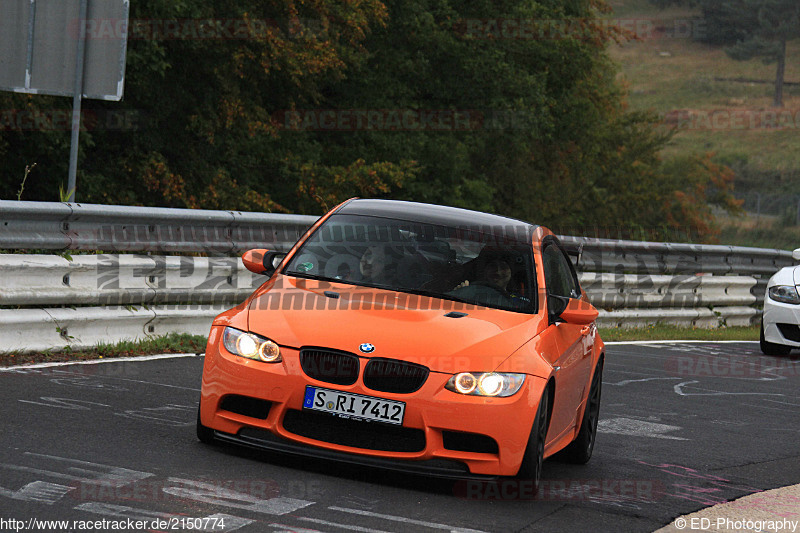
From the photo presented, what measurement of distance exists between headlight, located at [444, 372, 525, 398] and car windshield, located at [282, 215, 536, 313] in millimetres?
924

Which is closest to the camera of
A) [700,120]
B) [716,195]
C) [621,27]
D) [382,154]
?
[382,154]

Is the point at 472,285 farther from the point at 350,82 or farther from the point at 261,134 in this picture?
the point at 350,82

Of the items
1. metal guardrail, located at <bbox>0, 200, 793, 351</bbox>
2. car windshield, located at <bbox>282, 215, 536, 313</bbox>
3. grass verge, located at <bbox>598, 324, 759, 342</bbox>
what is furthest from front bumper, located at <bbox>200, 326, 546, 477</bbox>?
grass verge, located at <bbox>598, 324, 759, 342</bbox>

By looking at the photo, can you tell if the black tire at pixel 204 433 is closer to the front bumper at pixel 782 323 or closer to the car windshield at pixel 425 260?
the car windshield at pixel 425 260

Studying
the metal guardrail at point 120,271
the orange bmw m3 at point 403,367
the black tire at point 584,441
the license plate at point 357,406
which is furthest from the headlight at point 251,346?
the metal guardrail at point 120,271

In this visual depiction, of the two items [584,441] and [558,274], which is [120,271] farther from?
[584,441]

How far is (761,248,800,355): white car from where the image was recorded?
15.9m

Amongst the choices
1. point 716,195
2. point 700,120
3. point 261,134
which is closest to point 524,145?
point 261,134

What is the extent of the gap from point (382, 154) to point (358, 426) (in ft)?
91.5

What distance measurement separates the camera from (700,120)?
127m

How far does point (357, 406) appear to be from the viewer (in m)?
6.14

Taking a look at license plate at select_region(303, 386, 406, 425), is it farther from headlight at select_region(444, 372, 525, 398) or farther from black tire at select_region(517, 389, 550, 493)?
black tire at select_region(517, 389, 550, 493)

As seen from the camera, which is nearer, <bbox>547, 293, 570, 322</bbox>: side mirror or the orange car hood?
the orange car hood

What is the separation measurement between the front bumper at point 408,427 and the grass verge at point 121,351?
137 inches
